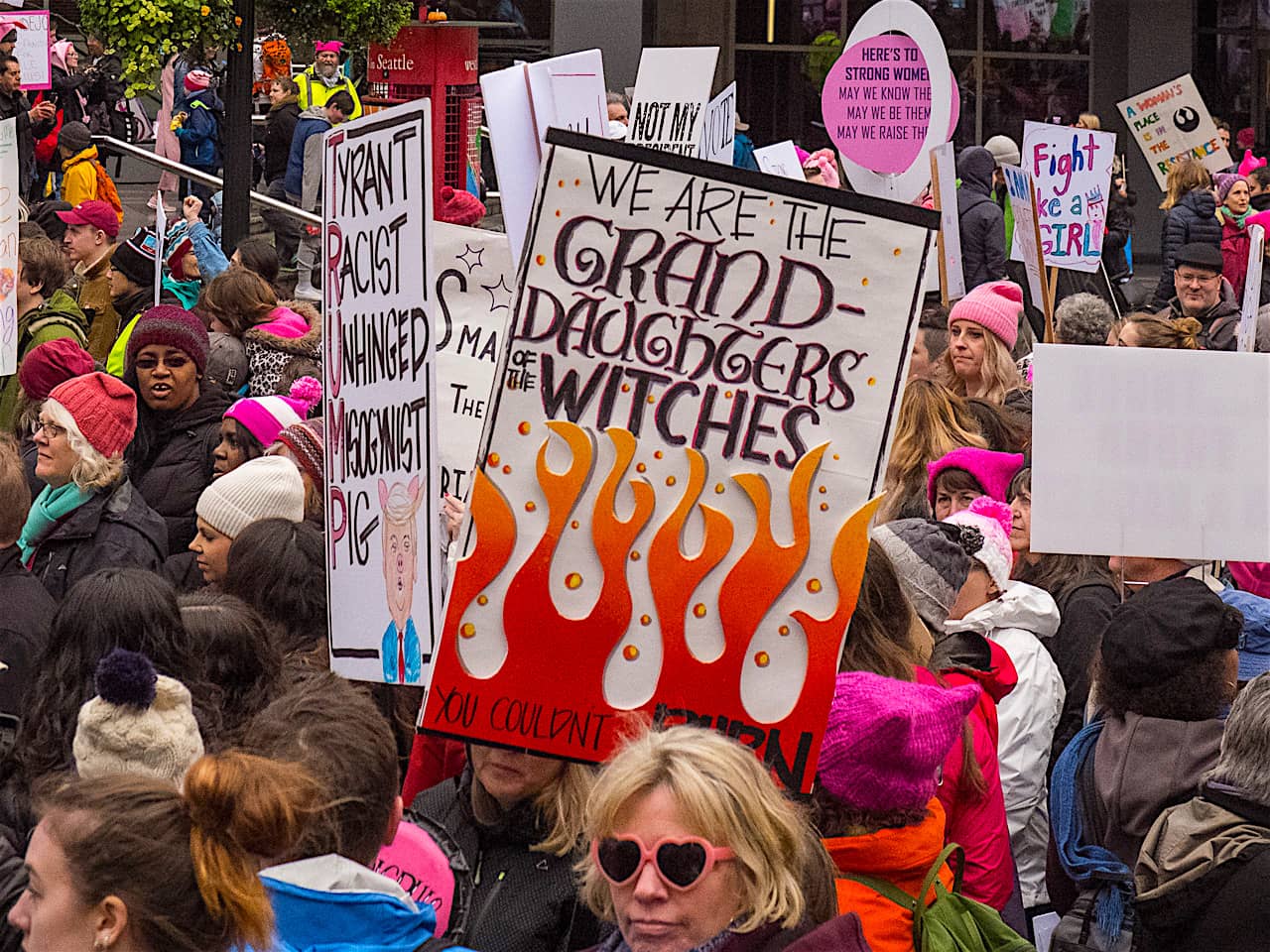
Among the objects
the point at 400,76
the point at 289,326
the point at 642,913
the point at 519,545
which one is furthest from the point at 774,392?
the point at 400,76

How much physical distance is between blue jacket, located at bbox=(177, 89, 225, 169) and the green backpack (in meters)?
16.2

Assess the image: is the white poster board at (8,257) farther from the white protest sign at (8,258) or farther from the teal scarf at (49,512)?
the teal scarf at (49,512)

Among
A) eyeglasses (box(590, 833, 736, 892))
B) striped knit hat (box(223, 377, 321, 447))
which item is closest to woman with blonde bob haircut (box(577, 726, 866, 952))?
eyeglasses (box(590, 833, 736, 892))

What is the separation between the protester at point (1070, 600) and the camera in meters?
4.86

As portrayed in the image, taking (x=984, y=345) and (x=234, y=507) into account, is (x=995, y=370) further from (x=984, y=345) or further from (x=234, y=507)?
(x=234, y=507)

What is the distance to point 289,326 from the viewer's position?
25.1 ft

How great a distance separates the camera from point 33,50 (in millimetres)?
14570

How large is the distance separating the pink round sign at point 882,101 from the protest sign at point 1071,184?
4.96 ft

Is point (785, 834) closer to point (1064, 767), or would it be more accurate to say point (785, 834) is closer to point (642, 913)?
point (642, 913)

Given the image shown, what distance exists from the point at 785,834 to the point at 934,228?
114cm

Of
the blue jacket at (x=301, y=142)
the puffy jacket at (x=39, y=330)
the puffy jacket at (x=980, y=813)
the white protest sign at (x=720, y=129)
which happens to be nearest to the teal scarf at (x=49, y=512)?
the puffy jacket at (x=39, y=330)

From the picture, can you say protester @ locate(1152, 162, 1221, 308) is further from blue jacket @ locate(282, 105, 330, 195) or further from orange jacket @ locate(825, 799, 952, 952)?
orange jacket @ locate(825, 799, 952, 952)

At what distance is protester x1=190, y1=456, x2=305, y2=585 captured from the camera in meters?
5.02

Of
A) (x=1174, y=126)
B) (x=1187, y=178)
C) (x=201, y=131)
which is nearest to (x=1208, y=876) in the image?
(x=1187, y=178)
